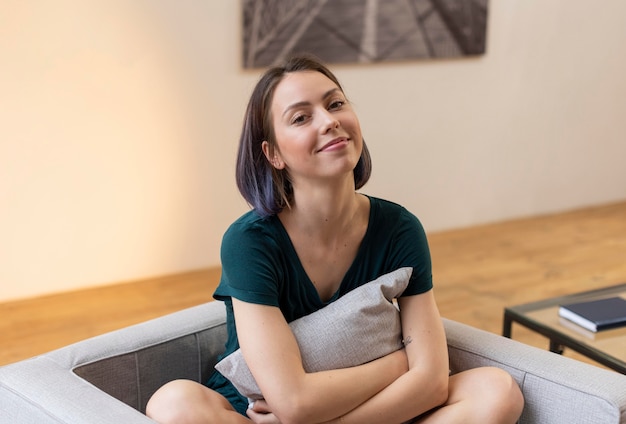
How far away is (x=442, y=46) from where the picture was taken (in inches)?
176

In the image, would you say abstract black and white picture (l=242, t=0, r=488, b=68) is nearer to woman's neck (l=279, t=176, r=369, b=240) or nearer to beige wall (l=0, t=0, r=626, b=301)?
beige wall (l=0, t=0, r=626, b=301)

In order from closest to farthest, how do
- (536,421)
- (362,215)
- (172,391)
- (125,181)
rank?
(172,391) → (536,421) → (362,215) → (125,181)

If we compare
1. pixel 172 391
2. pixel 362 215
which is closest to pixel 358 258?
pixel 362 215

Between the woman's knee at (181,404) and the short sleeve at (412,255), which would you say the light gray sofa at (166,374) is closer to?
the woman's knee at (181,404)

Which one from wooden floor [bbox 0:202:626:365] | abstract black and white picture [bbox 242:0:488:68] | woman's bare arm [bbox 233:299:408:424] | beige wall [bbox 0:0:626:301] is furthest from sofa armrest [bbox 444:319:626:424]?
abstract black and white picture [bbox 242:0:488:68]

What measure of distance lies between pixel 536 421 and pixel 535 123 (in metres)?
3.35

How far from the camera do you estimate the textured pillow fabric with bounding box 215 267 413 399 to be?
68.4 inches

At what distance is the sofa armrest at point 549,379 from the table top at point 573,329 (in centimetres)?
46

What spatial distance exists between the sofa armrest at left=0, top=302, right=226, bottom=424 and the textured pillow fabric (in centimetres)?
20

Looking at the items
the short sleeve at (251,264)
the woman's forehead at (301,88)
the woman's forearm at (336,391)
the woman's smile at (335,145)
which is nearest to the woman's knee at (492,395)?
the woman's forearm at (336,391)

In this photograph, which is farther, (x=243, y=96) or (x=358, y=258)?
(x=243, y=96)

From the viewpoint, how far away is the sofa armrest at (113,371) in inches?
62.4

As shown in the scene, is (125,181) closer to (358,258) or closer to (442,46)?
(442,46)

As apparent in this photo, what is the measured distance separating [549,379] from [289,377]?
0.51m
